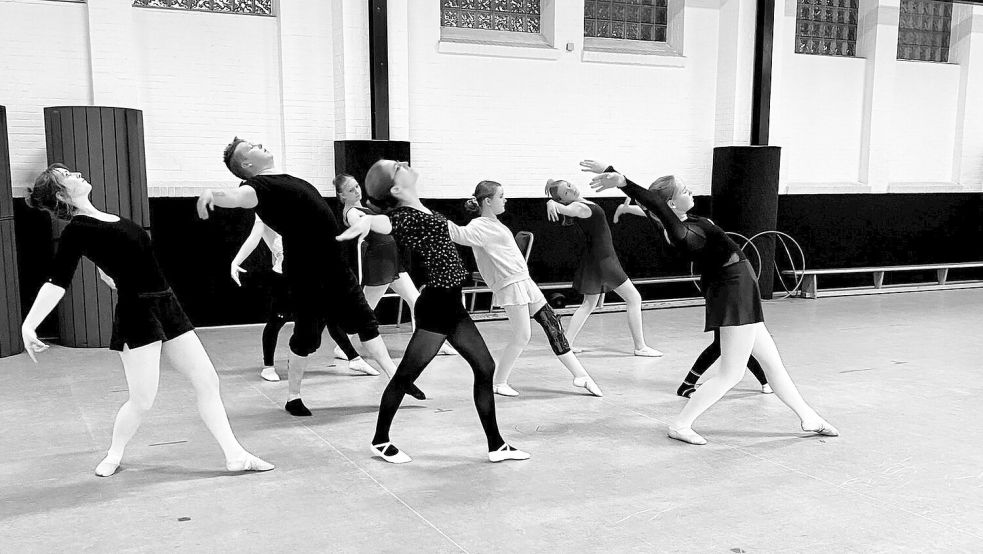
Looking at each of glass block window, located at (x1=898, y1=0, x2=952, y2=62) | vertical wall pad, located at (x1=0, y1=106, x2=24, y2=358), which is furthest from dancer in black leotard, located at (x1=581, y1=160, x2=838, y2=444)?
glass block window, located at (x1=898, y1=0, x2=952, y2=62)

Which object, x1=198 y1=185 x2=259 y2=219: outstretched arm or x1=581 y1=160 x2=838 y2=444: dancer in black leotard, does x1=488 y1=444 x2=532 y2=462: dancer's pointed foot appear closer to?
x1=581 y1=160 x2=838 y2=444: dancer in black leotard

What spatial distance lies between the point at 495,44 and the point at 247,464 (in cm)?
715

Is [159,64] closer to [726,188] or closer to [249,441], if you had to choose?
[249,441]

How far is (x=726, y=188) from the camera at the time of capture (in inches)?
441

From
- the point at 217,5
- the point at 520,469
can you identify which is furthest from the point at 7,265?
the point at 520,469

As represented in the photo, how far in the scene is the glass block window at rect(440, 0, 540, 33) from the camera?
10.2 metres

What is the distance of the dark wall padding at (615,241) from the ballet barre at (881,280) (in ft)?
1.55

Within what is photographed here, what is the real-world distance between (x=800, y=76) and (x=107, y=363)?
9.66 meters

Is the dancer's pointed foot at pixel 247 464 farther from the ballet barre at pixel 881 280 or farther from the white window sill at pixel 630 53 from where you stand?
the ballet barre at pixel 881 280

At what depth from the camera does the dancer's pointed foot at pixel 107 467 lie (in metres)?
4.33

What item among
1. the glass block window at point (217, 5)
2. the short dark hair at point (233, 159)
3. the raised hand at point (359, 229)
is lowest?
the raised hand at point (359, 229)

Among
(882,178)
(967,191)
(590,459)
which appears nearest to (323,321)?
(590,459)

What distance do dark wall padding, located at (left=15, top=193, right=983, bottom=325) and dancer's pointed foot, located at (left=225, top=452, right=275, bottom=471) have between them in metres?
3.19

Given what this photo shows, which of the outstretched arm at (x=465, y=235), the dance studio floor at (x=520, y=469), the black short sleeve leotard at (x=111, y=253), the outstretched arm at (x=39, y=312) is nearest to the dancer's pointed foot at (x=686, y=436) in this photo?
the dance studio floor at (x=520, y=469)
